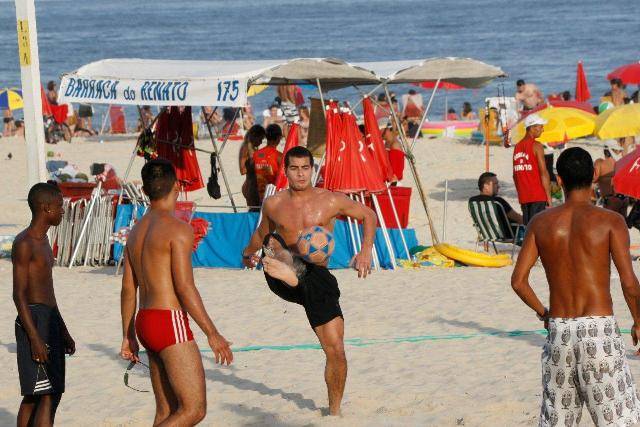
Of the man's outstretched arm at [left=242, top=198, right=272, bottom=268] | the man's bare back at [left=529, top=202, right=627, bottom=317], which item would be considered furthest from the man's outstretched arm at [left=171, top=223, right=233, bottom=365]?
the man's outstretched arm at [left=242, top=198, right=272, bottom=268]

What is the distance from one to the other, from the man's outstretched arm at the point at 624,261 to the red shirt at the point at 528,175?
739cm

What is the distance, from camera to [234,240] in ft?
39.9

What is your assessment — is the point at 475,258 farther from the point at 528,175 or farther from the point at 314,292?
the point at 314,292

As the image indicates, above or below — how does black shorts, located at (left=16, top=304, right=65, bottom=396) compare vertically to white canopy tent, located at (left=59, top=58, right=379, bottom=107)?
below

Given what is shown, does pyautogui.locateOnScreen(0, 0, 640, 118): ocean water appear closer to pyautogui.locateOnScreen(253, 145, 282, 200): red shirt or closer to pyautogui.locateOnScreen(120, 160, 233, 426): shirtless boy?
pyautogui.locateOnScreen(253, 145, 282, 200): red shirt

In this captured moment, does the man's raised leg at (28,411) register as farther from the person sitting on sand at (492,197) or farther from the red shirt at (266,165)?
the person sitting on sand at (492,197)

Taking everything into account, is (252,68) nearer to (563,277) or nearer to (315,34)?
(563,277)

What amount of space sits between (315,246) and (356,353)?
6.87ft

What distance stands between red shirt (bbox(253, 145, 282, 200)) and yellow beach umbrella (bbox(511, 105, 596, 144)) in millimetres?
4402

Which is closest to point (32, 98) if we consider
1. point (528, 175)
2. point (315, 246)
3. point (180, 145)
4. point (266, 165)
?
point (180, 145)

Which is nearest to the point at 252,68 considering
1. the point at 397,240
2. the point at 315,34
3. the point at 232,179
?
the point at 397,240

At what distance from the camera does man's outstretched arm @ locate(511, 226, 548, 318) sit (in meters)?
5.03

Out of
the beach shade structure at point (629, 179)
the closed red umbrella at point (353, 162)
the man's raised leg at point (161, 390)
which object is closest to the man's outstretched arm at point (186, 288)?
the man's raised leg at point (161, 390)

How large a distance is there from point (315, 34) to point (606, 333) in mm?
82195
